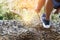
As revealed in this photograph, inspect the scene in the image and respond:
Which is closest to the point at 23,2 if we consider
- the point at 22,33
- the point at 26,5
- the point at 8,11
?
the point at 26,5

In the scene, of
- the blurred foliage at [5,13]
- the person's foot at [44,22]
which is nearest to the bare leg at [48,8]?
the person's foot at [44,22]

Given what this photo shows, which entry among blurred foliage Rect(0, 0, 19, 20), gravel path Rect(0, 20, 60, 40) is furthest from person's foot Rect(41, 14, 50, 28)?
blurred foliage Rect(0, 0, 19, 20)

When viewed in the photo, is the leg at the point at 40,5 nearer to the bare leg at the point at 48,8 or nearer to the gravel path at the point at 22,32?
the bare leg at the point at 48,8

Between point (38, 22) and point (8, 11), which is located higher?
point (8, 11)

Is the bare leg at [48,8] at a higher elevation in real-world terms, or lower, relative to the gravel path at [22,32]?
higher

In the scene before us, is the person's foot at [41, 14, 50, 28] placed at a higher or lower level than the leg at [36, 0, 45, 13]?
lower

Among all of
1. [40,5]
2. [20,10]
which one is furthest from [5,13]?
[40,5]

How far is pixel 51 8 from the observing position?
1.78m

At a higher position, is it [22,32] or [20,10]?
[20,10]

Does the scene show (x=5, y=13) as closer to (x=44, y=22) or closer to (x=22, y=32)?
(x=22, y=32)

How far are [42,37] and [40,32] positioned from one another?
0.05m

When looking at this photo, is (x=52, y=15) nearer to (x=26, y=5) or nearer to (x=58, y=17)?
(x=58, y=17)

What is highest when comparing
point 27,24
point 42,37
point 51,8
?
point 51,8

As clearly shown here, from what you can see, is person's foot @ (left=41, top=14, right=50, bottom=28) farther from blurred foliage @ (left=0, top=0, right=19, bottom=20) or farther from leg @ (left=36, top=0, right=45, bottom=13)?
blurred foliage @ (left=0, top=0, right=19, bottom=20)
